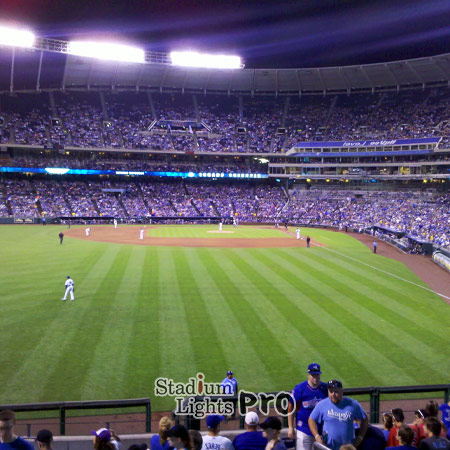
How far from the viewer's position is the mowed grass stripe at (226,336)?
12.7 metres

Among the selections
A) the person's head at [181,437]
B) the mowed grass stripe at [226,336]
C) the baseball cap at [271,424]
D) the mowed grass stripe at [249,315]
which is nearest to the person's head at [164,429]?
the person's head at [181,437]

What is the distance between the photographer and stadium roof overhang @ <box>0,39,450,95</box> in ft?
219

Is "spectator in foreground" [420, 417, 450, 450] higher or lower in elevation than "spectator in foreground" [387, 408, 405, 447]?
higher

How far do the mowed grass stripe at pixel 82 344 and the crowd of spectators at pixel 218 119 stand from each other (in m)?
56.5

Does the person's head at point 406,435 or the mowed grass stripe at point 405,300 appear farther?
the mowed grass stripe at point 405,300

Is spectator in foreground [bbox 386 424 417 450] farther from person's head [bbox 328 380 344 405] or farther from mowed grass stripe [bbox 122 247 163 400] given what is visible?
→ mowed grass stripe [bbox 122 247 163 400]

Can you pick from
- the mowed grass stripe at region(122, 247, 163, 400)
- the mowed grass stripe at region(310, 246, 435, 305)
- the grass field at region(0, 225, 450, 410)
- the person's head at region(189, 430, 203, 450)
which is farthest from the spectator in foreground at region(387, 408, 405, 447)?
the mowed grass stripe at region(310, 246, 435, 305)

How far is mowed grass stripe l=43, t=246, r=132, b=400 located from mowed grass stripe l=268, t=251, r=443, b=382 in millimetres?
9723

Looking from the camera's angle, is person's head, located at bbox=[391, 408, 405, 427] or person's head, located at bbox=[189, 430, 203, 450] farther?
person's head, located at bbox=[391, 408, 405, 427]

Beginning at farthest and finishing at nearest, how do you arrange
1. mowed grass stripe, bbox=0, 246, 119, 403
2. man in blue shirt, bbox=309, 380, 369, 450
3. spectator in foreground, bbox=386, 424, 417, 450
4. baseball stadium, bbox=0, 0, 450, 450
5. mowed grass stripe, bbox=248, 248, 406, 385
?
mowed grass stripe, bbox=248, 248, 406, 385
baseball stadium, bbox=0, 0, 450, 450
mowed grass stripe, bbox=0, 246, 119, 403
man in blue shirt, bbox=309, 380, 369, 450
spectator in foreground, bbox=386, 424, 417, 450

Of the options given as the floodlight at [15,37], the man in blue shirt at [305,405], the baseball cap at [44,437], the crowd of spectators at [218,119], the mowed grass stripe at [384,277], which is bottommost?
the mowed grass stripe at [384,277]

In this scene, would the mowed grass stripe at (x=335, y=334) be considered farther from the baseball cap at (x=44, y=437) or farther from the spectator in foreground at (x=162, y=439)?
the baseball cap at (x=44, y=437)

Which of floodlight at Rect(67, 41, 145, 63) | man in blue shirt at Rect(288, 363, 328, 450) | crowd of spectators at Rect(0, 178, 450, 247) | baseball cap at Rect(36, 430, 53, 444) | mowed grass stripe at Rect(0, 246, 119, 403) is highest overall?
floodlight at Rect(67, 41, 145, 63)

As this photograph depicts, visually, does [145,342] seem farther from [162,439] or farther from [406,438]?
[406,438]
